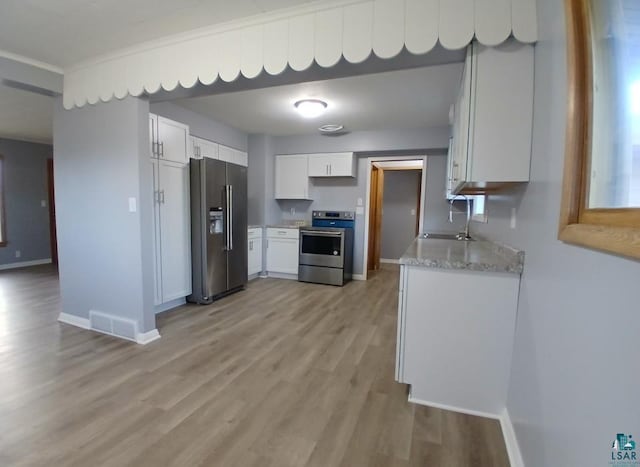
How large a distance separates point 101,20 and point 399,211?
18.2 ft

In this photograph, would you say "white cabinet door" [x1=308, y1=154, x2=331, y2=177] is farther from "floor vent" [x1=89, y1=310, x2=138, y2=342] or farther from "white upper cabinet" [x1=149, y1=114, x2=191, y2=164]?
"floor vent" [x1=89, y1=310, x2=138, y2=342]

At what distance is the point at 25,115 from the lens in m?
4.01

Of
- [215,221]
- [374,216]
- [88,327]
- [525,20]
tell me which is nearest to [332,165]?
[374,216]

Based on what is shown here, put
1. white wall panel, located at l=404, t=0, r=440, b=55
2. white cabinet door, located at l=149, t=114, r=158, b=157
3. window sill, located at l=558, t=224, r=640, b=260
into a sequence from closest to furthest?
1. window sill, located at l=558, t=224, r=640, b=260
2. white wall panel, located at l=404, t=0, r=440, b=55
3. white cabinet door, located at l=149, t=114, r=158, b=157

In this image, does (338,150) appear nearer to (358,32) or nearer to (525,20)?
(358,32)

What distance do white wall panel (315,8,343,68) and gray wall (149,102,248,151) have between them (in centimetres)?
221

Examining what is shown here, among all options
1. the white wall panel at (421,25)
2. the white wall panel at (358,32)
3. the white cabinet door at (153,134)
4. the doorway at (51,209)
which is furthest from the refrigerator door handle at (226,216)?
the doorway at (51,209)

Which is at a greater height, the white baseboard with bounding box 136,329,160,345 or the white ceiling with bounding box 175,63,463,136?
the white ceiling with bounding box 175,63,463,136

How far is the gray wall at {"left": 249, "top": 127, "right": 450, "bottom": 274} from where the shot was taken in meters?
→ 4.40

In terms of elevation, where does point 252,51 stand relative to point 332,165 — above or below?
above

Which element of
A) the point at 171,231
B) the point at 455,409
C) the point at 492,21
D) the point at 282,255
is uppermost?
the point at 492,21

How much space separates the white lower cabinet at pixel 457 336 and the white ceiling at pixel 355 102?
1.62 m

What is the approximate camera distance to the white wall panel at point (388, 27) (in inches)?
63.0

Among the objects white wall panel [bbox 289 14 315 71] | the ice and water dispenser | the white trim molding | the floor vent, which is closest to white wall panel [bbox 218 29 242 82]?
white wall panel [bbox 289 14 315 71]
